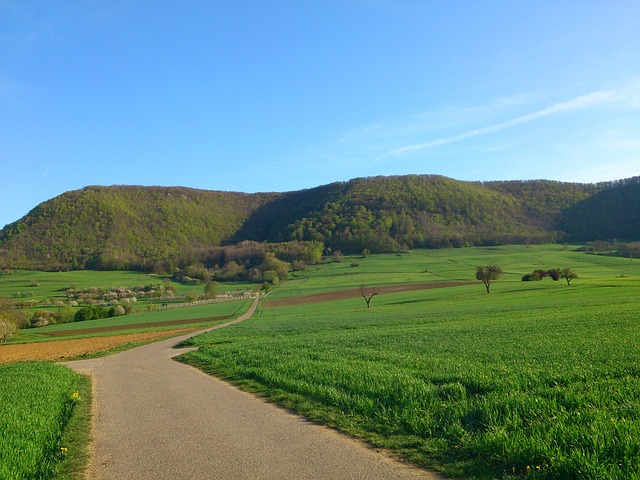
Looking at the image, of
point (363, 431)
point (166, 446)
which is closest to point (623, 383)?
point (363, 431)

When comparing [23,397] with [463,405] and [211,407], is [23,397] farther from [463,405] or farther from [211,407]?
[463,405]

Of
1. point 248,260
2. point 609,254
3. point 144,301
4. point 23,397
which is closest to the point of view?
point 23,397

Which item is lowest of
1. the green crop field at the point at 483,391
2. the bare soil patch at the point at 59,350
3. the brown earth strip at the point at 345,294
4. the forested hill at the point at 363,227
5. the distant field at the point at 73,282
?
the brown earth strip at the point at 345,294

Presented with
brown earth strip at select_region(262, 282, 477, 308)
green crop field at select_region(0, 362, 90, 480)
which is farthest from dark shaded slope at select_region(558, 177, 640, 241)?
green crop field at select_region(0, 362, 90, 480)

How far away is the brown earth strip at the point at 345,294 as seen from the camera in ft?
257

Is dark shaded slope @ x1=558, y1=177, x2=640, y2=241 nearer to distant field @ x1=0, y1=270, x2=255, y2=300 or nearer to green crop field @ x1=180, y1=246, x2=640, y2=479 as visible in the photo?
distant field @ x1=0, y1=270, x2=255, y2=300

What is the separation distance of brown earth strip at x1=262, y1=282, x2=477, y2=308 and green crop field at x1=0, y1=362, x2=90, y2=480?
60123 millimetres

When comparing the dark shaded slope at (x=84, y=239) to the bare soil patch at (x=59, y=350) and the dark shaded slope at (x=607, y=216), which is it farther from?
the dark shaded slope at (x=607, y=216)

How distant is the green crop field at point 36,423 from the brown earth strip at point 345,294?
6012 cm

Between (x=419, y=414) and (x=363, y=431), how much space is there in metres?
1.20

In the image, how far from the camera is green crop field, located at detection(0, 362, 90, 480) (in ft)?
24.0

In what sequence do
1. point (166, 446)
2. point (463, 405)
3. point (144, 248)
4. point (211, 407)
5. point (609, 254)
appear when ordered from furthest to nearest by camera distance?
point (144, 248), point (609, 254), point (211, 407), point (463, 405), point (166, 446)

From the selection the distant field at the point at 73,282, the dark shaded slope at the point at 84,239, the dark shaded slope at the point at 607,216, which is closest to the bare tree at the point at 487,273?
the distant field at the point at 73,282

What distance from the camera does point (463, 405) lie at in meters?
9.15
